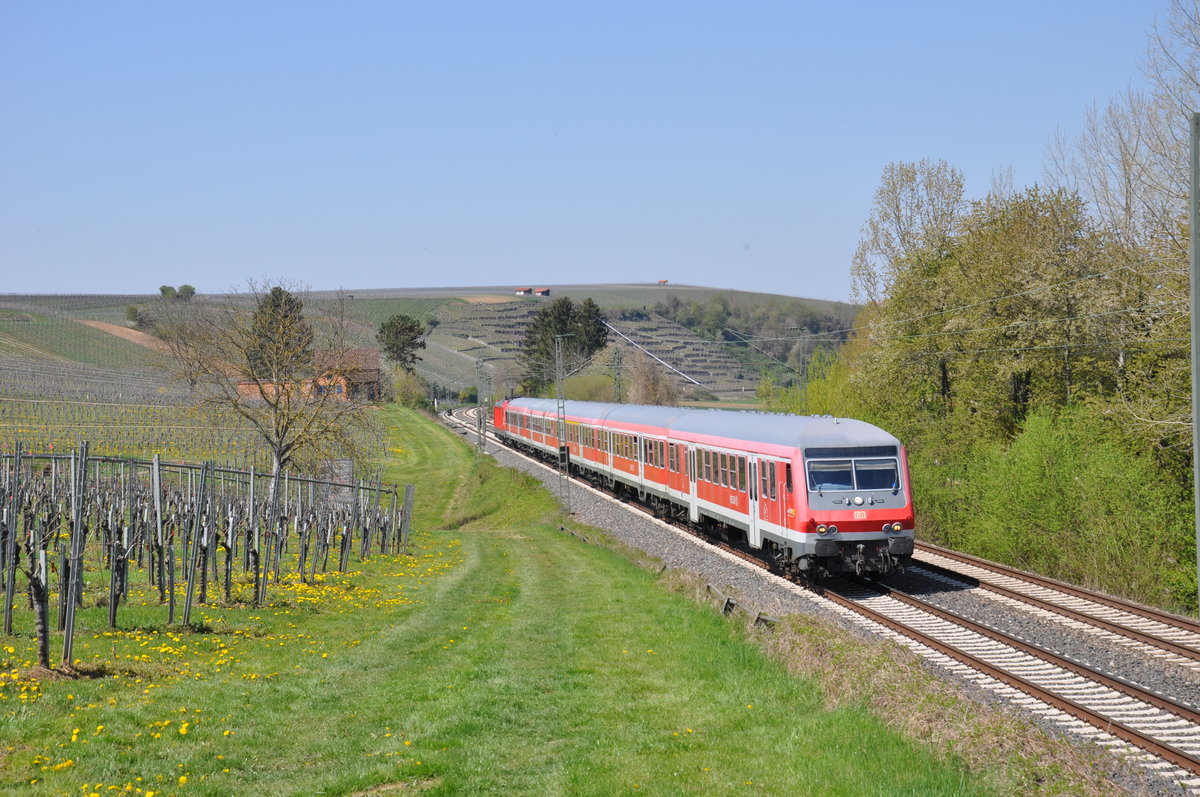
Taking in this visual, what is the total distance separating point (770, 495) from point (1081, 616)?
22.5ft

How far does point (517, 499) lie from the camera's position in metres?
50.5

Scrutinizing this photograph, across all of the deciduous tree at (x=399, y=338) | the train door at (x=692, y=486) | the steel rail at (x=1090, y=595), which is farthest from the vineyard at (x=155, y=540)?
the deciduous tree at (x=399, y=338)

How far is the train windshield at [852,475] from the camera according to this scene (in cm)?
2158

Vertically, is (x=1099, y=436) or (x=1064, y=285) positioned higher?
(x=1064, y=285)

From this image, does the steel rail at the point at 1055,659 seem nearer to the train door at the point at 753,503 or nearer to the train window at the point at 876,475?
the train window at the point at 876,475

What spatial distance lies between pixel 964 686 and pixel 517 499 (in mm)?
37443

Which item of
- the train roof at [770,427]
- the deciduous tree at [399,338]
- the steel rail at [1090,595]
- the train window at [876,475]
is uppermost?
the deciduous tree at [399,338]

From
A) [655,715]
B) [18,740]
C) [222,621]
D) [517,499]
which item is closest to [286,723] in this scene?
[18,740]

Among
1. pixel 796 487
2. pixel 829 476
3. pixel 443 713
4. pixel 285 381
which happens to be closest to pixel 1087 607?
pixel 829 476

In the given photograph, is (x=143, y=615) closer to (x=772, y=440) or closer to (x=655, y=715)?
(x=655, y=715)

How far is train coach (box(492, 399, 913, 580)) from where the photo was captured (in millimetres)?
21281

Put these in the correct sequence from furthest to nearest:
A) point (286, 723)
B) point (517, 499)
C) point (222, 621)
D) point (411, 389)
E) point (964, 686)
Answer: point (411, 389) < point (517, 499) < point (222, 621) < point (964, 686) < point (286, 723)

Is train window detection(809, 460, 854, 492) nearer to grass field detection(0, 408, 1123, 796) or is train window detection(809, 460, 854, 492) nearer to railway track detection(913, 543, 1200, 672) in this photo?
railway track detection(913, 543, 1200, 672)

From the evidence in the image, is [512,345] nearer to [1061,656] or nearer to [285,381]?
[285,381]
